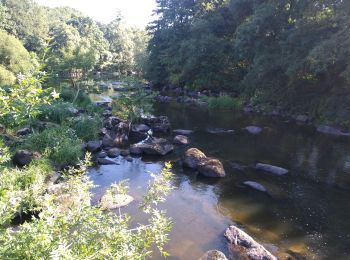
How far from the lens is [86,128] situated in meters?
18.2

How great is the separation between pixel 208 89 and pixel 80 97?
1910cm

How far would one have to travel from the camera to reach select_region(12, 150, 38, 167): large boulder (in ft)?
43.1

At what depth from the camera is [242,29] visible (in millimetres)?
30031

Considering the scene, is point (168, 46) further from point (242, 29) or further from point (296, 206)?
point (296, 206)

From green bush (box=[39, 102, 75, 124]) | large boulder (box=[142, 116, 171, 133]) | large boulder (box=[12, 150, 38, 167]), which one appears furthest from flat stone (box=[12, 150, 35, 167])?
large boulder (box=[142, 116, 171, 133])

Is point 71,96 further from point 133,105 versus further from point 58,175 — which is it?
point 58,175

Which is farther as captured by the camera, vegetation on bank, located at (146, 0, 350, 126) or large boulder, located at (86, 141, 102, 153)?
vegetation on bank, located at (146, 0, 350, 126)

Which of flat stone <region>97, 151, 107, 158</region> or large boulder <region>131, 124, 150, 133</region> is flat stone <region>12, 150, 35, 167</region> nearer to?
flat stone <region>97, 151, 107, 158</region>

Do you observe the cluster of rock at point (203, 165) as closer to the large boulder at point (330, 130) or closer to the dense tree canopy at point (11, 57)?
the large boulder at point (330, 130)

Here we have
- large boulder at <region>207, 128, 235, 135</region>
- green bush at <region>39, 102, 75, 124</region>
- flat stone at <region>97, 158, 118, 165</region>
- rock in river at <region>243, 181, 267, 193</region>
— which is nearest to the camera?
rock in river at <region>243, 181, 267, 193</region>

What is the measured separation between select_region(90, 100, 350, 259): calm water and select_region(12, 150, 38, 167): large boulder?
8.30 ft

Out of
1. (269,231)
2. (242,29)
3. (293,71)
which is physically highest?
(242,29)

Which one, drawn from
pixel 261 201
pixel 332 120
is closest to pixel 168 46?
pixel 332 120

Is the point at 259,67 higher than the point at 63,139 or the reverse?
higher
